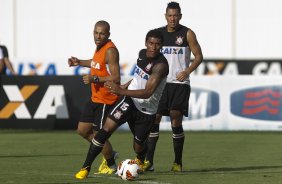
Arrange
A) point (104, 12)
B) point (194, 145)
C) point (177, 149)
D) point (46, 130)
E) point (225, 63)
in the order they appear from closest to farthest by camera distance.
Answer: point (177, 149)
point (194, 145)
point (46, 130)
point (225, 63)
point (104, 12)

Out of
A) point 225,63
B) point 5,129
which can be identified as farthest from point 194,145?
point 225,63

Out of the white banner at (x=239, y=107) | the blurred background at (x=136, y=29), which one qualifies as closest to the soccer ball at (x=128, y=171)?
the white banner at (x=239, y=107)

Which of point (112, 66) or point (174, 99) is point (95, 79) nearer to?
point (112, 66)

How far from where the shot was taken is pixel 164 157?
53.7ft

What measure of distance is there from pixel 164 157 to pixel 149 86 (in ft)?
13.0

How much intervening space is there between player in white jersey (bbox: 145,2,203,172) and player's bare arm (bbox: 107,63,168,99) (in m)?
1.25

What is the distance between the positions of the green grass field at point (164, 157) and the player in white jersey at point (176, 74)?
57 cm

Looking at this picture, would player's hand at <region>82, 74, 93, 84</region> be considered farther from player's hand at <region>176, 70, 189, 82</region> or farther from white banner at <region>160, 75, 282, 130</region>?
white banner at <region>160, 75, 282, 130</region>

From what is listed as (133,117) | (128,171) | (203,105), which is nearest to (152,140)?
(133,117)

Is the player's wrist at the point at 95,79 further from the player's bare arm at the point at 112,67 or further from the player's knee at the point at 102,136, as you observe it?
the player's knee at the point at 102,136

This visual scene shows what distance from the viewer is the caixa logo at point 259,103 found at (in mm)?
23188

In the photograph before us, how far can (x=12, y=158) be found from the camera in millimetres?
15977

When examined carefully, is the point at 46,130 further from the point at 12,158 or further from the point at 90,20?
the point at 90,20

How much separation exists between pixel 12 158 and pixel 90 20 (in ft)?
68.9
